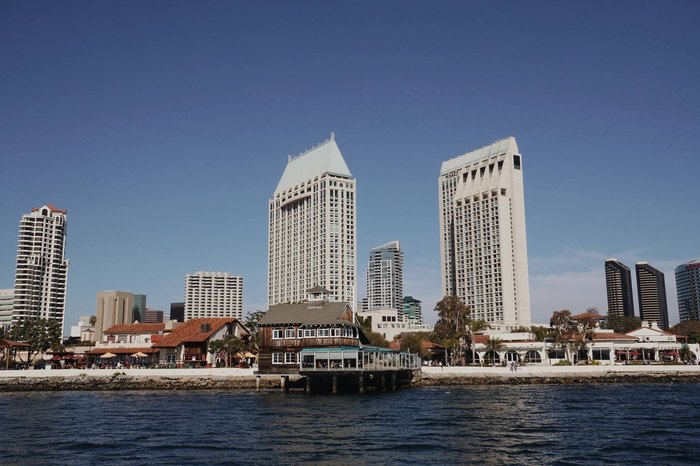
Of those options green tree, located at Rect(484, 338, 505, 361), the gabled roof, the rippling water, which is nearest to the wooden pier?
the gabled roof

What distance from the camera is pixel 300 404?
6188 centimetres

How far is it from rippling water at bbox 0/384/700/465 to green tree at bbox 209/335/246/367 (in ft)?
91.7

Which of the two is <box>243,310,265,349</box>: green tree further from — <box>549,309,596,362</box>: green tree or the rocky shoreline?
<box>549,309,596,362</box>: green tree

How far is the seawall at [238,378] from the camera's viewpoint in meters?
83.2

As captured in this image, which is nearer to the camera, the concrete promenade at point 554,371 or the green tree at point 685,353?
the concrete promenade at point 554,371

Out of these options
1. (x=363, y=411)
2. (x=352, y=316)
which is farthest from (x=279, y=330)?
(x=363, y=411)

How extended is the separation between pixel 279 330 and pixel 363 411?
3035 cm

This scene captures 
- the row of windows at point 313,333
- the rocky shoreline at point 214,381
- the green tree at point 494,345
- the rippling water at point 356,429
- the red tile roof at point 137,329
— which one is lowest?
the rippling water at point 356,429

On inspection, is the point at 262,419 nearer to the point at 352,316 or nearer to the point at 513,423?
the point at 513,423

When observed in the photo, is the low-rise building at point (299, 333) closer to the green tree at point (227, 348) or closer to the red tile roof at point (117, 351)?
the green tree at point (227, 348)

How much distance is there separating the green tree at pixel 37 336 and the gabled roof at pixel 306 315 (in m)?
48.2

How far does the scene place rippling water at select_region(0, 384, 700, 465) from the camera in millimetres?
35281

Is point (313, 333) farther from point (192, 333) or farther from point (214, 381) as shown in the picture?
point (192, 333)

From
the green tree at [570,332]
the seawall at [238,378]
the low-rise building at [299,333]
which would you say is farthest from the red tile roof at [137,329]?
the green tree at [570,332]
